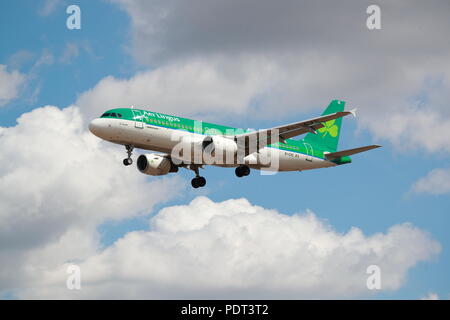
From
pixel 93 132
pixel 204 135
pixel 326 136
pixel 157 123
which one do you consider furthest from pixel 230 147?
pixel 326 136

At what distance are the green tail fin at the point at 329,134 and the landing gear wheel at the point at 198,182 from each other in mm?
10340

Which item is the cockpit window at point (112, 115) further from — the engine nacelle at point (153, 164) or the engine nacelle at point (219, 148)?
the engine nacelle at point (153, 164)

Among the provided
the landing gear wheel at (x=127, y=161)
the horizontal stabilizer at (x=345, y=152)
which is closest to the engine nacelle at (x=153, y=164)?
the landing gear wheel at (x=127, y=161)

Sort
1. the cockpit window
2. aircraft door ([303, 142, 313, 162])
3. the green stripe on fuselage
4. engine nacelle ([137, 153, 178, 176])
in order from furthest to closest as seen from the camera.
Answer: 1. aircraft door ([303, 142, 313, 162])
2. engine nacelle ([137, 153, 178, 176])
3. the green stripe on fuselage
4. the cockpit window

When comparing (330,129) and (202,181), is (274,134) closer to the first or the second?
(202,181)

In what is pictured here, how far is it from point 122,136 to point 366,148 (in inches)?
754

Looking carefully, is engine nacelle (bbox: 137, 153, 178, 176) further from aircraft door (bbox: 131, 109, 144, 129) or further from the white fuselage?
aircraft door (bbox: 131, 109, 144, 129)

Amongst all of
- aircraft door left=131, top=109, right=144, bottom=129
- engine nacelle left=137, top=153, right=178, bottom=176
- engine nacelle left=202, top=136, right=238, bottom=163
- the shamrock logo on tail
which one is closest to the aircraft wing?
engine nacelle left=202, top=136, right=238, bottom=163

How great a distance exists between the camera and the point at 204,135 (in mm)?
54219

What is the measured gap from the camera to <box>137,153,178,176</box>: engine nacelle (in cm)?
5772

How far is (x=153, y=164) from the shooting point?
57719 millimetres
